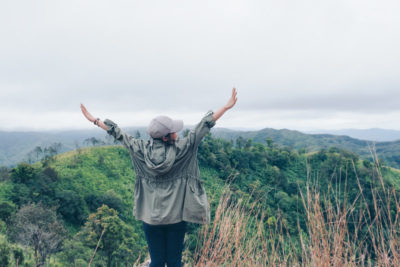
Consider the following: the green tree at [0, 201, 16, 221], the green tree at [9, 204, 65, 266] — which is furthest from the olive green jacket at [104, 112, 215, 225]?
the green tree at [0, 201, 16, 221]

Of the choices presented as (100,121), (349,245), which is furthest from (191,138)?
(349,245)

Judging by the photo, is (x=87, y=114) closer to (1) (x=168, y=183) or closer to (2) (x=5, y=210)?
(1) (x=168, y=183)

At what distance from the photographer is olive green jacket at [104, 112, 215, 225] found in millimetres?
1486

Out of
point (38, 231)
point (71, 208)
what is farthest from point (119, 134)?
point (71, 208)

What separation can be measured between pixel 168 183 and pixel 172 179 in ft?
0.10

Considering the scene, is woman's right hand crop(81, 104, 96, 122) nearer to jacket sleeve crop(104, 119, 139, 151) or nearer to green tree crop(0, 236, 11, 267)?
jacket sleeve crop(104, 119, 139, 151)

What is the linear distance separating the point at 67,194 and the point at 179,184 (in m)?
25.8

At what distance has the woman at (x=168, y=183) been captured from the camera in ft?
4.89

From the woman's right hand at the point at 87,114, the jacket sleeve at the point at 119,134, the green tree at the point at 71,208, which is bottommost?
the green tree at the point at 71,208

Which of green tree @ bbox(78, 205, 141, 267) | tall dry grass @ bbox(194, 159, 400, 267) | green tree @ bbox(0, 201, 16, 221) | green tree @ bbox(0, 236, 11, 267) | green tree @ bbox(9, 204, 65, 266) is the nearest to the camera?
tall dry grass @ bbox(194, 159, 400, 267)

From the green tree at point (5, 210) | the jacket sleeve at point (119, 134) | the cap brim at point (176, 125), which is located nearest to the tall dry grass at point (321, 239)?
the cap brim at point (176, 125)

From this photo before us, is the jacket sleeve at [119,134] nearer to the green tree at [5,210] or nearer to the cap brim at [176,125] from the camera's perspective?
the cap brim at [176,125]

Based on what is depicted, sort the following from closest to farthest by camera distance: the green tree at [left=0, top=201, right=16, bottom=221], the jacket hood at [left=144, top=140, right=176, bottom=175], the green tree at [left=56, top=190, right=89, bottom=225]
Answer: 1. the jacket hood at [left=144, top=140, right=176, bottom=175]
2. the green tree at [left=0, top=201, right=16, bottom=221]
3. the green tree at [left=56, top=190, right=89, bottom=225]

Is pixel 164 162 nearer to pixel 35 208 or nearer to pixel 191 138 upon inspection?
pixel 191 138
